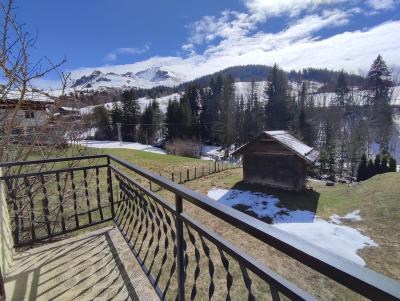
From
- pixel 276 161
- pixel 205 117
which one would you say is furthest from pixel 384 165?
pixel 205 117

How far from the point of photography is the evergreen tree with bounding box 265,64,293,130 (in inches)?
1416

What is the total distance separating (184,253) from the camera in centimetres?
153

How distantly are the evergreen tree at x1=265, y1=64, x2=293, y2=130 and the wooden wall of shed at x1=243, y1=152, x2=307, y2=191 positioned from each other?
2420cm

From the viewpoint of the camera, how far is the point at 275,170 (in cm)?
1266

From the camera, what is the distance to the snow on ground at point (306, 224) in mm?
6389

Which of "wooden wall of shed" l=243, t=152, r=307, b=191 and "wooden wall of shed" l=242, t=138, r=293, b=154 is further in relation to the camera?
"wooden wall of shed" l=242, t=138, r=293, b=154

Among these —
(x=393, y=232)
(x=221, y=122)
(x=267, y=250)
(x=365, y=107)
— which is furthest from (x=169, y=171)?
(x=365, y=107)

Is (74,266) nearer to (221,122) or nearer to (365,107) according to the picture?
(221,122)

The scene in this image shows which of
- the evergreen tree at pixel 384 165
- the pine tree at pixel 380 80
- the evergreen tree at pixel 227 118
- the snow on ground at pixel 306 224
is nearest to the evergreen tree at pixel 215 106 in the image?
the evergreen tree at pixel 227 118

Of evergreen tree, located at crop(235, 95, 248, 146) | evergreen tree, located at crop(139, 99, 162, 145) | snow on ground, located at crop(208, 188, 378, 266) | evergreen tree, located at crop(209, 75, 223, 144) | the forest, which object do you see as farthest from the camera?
evergreen tree, located at crop(209, 75, 223, 144)

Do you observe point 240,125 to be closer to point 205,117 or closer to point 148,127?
point 205,117

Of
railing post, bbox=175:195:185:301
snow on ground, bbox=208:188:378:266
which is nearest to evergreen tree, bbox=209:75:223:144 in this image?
snow on ground, bbox=208:188:378:266

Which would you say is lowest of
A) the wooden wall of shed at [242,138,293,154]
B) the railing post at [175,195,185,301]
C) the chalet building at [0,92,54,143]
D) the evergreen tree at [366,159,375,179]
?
the evergreen tree at [366,159,375,179]

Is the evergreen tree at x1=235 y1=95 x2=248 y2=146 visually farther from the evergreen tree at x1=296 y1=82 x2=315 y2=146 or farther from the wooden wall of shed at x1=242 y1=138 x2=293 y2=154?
the wooden wall of shed at x1=242 y1=138 x2=293 y2=154
